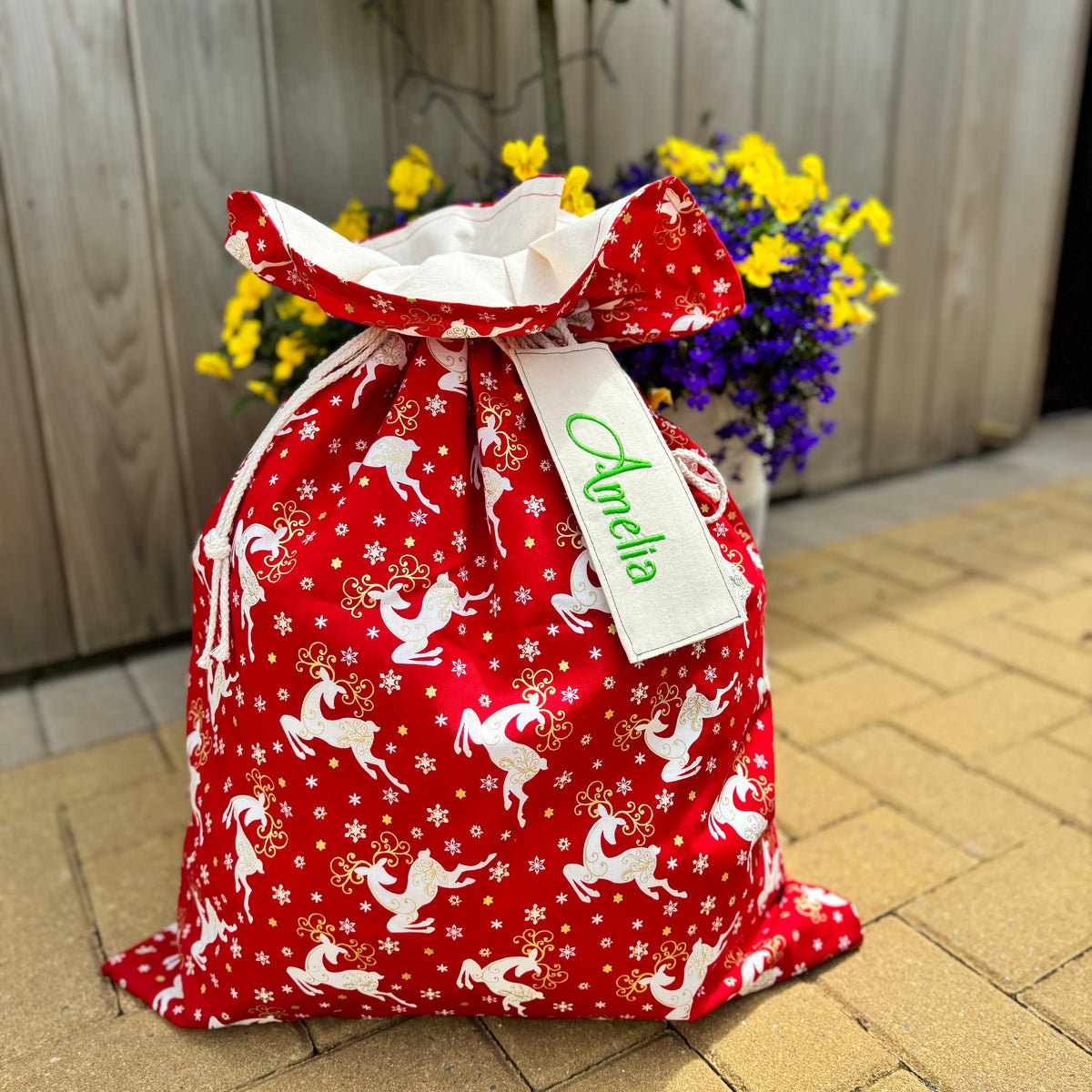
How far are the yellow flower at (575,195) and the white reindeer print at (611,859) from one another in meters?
0.65

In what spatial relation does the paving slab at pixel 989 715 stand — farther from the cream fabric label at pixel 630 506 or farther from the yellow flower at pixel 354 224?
the yellow flower at pixel 354 224

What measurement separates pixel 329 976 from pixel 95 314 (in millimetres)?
1021

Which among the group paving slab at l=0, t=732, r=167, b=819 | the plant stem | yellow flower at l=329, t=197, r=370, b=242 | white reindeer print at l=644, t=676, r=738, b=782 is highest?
the plant stem

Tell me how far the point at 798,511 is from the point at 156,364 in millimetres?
1348

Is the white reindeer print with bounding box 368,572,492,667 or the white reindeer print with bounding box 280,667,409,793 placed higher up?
the white reindeer print with bounding box 368,572,492,667

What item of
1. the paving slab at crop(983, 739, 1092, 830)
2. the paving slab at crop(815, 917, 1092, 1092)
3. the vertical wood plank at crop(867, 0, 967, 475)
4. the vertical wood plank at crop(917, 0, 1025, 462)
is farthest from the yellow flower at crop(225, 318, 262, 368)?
the vertical wood plank at crop(917, 0, 1025, 462)

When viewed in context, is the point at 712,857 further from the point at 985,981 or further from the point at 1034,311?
the point at 1034,311

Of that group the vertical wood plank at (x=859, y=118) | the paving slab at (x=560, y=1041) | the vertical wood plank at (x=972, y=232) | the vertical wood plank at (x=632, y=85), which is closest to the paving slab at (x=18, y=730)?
the paving slab at (x=560, y=1041)

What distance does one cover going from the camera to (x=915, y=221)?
2.27 m

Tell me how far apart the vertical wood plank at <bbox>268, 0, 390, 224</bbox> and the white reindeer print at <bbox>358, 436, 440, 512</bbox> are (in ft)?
2.71

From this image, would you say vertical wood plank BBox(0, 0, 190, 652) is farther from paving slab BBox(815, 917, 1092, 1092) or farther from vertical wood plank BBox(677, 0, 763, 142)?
paving slab BBox(815, 917, 1092, 1092)

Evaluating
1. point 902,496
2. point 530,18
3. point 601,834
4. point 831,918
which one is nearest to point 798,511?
point 902,496

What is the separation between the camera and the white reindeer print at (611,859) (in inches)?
34.1

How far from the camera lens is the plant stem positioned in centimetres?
141
